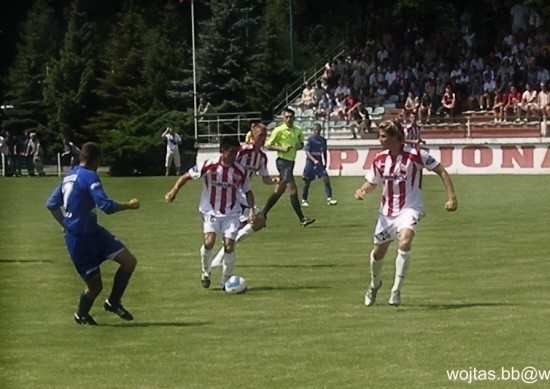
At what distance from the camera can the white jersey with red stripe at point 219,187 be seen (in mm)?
16438

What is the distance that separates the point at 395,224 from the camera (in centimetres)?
1456

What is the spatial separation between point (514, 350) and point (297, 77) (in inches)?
1799

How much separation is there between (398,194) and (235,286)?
233 centimetres

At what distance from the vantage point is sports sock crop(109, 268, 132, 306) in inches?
535

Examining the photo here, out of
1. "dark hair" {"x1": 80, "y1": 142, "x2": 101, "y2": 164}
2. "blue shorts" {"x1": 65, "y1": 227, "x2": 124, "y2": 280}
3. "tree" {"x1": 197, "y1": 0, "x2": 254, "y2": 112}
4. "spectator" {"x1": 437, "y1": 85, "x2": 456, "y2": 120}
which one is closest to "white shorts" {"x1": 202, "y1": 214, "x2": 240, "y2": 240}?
"blue shorts" {"x1": 65, "y1": 227, "x2": 124, "y2": 280}

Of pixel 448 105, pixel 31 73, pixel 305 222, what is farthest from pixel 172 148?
pixel 305 222

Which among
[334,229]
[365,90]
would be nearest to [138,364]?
[334,229]

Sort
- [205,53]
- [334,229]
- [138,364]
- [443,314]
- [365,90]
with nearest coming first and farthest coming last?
[138,364] → [443,314] → [334,229] → [365,90] → [205,53]

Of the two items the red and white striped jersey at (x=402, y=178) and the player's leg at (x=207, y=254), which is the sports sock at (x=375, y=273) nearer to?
the red and white striped jersey at (x=402, y=178)

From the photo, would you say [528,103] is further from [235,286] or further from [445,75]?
[235,286]

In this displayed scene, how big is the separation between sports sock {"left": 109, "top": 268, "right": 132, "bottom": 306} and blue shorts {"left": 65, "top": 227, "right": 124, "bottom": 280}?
28 cm

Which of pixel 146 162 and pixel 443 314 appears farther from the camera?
pixel 146 162

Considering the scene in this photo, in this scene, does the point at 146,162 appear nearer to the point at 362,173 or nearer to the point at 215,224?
the point at 362,173

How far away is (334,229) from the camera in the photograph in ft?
82.6
